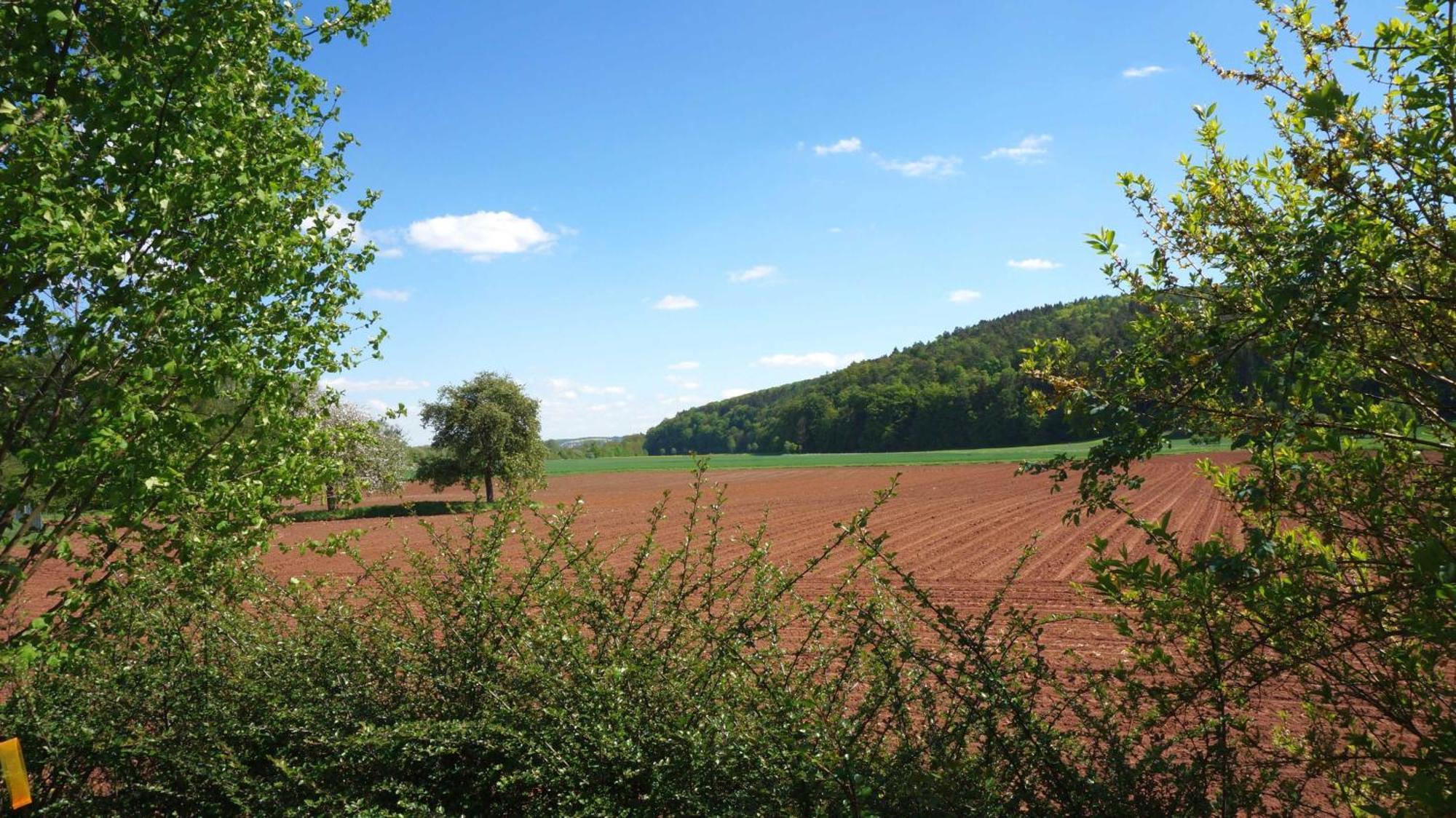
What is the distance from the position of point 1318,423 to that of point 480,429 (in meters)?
36.9

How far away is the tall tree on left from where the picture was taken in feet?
13.5

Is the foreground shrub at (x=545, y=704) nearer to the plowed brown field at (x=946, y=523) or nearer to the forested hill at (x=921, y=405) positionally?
the plowed brown field at (x=946, y=523)

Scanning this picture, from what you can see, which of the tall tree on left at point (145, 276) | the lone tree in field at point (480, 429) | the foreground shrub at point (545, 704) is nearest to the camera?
the foreground shrub at point (545, 704)

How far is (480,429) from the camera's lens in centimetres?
3700

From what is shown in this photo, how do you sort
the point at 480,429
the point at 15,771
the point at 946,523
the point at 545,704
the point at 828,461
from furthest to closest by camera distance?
the point at 828,461 → the point at 480,429 → the point at 946,523 → the point at 545,704 → the point at 15,771

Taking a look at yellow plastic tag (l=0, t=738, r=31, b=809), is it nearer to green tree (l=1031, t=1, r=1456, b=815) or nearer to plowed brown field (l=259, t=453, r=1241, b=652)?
plowed brown field (l=259, t=453, r=1241, b=652)

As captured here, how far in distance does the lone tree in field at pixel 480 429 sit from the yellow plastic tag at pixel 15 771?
111 feet

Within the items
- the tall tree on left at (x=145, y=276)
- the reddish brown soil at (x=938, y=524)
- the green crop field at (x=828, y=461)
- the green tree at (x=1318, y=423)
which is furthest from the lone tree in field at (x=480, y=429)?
the green tree at (x=1318, y=423)

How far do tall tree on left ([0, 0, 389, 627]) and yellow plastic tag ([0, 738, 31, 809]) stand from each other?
5.47 ft

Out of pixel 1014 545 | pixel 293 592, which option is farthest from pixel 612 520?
pixel 293 592

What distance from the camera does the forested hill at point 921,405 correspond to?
9506cm

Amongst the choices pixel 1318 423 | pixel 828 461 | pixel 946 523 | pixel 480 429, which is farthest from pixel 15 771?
pixel 828 461

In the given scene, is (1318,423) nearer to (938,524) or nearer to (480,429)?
(938,524)

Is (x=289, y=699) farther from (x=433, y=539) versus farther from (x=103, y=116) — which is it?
(x=103, y=116)
